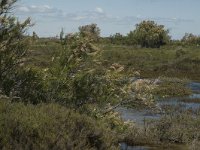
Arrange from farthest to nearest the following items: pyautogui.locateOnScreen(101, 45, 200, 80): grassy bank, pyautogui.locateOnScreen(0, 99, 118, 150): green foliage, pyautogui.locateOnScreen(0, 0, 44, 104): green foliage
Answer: pyautogui.locateOnScreen(101, 45, 200, 80): grassy bank
pyautogui.locateOnScreen(0, 0, 44, 104): green foliage
pyautogui.locateOnScreen(0, 99, 118, 150): green foliage

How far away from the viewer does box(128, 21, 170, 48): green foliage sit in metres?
110

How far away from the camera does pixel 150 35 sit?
110m

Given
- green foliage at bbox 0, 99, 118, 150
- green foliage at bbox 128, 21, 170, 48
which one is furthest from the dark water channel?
green foliage at bbox 128, 21, 170, 48

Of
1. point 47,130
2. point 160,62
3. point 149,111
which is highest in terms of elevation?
point 47,130

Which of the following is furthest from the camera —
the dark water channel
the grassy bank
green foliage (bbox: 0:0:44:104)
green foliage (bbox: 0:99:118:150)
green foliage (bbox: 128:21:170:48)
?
green foliage (bbox: 128:21:170:48)

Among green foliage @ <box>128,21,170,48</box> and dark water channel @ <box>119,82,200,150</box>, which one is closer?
dark water channel @ <box>119,82,200,150</box>

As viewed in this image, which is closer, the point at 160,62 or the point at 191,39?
the point at 160,62

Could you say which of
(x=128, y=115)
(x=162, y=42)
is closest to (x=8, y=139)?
(x=128, y=115)

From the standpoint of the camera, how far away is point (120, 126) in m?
12.6

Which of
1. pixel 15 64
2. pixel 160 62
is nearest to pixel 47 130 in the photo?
pixel 15 64

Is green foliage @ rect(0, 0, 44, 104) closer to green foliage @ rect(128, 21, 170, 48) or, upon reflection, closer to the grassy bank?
the grassy bank

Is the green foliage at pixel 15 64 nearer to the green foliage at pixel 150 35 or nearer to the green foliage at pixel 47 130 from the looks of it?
the green foliage at pixel 47 130

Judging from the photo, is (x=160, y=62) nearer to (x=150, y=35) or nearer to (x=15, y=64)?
(x=150, y=35)

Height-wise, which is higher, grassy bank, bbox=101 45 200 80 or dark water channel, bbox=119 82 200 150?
dark water channel, bbox=119 82 200 150
